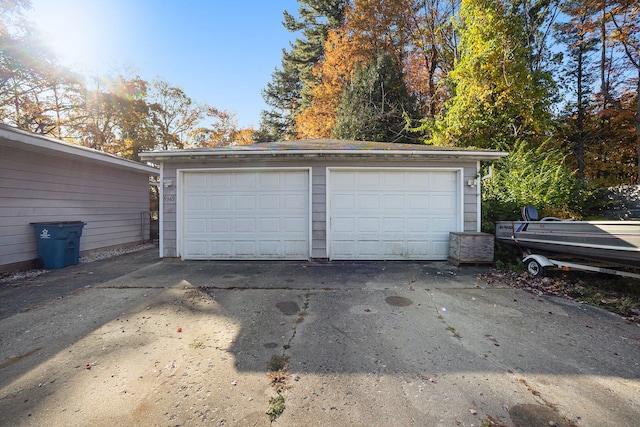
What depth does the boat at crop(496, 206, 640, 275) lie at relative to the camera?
348 cm

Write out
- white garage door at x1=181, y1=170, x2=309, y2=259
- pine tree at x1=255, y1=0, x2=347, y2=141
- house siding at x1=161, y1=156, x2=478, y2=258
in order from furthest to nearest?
pine tree at x1=255, y1=0, x2=347, y2=141 → white garage door at x1=181, y1=170, x2=309, y2=259 → house siding at x1=161, y1=156, x2=478, y2=258

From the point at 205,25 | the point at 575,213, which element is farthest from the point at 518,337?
the point at 205,25

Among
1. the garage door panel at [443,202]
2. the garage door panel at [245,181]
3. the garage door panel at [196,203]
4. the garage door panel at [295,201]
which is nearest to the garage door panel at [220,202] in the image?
the garage door panel at [196,203]

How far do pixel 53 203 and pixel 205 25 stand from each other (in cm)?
666

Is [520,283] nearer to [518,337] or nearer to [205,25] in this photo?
[518,337]

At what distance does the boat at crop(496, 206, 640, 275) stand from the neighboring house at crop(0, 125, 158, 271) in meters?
9.02

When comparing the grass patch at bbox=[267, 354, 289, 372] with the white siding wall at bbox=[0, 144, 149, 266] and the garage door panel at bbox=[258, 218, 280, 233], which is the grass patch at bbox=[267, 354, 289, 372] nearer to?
the garage door panel at bbox=[258, 218, 280, 233]

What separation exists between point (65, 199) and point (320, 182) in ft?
19.7

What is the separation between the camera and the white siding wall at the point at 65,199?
5277mm

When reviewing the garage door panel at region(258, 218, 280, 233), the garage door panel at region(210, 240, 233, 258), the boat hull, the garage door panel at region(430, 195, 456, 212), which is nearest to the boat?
the boat hull

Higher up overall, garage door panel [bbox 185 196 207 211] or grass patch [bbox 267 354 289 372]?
garage door panel [bbox 185 196 207 211]

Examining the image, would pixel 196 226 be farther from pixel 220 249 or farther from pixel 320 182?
pixel 320 182

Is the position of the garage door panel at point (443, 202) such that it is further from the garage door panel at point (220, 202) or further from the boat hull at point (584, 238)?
the garage door panel at point (220, 202)

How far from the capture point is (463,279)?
4.67 meters
